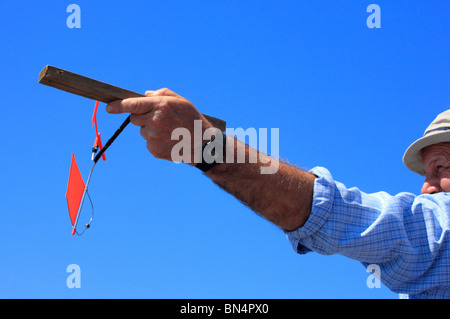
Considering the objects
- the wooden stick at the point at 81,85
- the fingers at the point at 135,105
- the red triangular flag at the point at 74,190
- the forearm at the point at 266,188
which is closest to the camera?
the wooden stick at the point at 81,85

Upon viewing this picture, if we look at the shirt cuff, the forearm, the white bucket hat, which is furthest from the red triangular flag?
the white bucket hat

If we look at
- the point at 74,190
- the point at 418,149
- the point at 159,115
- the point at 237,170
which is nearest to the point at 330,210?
the point at 237,170

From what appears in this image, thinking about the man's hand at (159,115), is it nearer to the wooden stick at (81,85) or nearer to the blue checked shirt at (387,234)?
the wooden stick at (81,85)

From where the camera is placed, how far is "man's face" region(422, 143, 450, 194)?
13.2 ft

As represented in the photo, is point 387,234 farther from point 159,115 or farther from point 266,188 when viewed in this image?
point 159,115

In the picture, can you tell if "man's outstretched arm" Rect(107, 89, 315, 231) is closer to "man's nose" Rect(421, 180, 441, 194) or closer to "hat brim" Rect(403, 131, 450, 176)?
"man's nose" Rect(421, 180, 441, 194)

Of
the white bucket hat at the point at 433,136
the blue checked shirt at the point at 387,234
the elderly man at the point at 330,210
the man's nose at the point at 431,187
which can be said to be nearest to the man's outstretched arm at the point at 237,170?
the elderly man at the point at 330,210

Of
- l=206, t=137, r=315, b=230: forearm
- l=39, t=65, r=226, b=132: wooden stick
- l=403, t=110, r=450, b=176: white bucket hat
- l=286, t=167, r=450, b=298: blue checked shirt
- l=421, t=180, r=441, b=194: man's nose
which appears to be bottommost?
l=286, t=167, r=450, b=298: blue checked shirt

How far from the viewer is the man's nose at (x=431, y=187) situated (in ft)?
13.3

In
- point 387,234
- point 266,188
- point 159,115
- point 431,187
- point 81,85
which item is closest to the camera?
point 81,85

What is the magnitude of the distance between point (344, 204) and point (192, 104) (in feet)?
3.79

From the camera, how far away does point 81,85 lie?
295 cm

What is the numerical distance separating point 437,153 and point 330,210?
1.47 m
